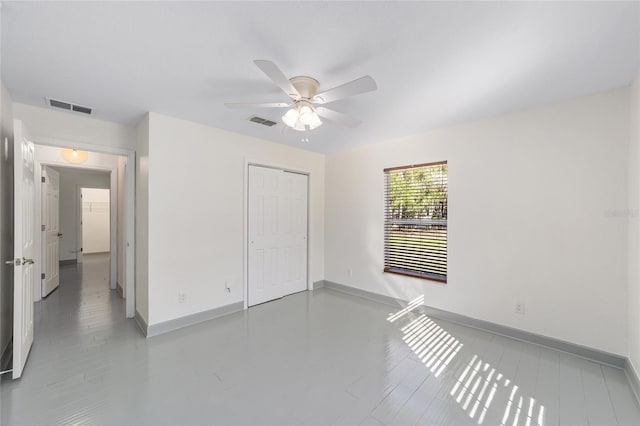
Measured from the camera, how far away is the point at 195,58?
72.1 inches

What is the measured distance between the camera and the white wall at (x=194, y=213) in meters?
2.84

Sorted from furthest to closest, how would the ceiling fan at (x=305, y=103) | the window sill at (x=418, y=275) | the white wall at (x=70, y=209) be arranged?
the white wall at (x=70, y=209)
the window sill at (x=418, y=275)
the ceiling fan at (x=305, y=103)

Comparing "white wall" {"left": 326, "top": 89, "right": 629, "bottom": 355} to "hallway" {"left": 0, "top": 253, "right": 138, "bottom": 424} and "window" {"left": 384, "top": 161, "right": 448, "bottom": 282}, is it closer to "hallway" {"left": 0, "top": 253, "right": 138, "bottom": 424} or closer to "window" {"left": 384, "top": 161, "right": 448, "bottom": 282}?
"window" {"left": 384, "top": 161, "right": 448, "bottom": 282}

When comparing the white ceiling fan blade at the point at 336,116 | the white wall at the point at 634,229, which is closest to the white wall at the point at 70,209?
the white ceiling fan blade at the point at 336,116

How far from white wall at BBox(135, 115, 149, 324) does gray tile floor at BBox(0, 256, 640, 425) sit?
1.19ft

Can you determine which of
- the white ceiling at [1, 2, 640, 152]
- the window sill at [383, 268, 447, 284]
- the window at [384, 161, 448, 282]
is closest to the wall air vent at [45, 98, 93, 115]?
the white ceiling at [1, 2, 640, 152]

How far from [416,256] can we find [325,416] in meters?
2.46

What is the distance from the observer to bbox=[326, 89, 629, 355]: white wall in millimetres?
2260

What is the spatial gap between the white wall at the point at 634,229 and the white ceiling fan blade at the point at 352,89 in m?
2.14

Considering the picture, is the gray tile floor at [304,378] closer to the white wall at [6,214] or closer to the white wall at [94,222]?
the white wall at [6,214]

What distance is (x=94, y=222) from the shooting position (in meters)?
8.67

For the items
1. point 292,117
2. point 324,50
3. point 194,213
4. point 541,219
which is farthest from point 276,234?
point 541,219

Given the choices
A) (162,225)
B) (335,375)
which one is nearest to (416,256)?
(335,375)

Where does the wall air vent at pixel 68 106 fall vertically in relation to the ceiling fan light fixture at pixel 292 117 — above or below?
above
